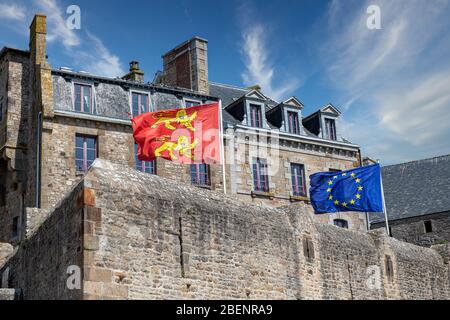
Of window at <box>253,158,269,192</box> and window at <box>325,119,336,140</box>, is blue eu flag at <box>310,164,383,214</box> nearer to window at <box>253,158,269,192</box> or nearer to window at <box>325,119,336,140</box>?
window at <box>253,158,269,192</box>

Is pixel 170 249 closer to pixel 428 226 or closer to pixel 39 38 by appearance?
pixel 39 38

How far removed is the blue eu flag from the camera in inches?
891

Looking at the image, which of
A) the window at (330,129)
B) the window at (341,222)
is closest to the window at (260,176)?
the window at (341,222)

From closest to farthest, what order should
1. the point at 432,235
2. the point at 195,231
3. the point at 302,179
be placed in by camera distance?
the point at 195,231 < the point at 302,179 < the point at 432,235

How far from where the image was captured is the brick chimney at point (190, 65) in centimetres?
2881

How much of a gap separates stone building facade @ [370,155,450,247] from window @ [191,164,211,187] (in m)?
10.3

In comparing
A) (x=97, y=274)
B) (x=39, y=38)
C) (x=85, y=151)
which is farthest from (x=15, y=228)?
(x=97, y=274)

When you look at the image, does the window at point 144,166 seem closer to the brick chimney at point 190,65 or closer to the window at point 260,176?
the window at point 260,176

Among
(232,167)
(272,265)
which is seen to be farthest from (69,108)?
(272,265)

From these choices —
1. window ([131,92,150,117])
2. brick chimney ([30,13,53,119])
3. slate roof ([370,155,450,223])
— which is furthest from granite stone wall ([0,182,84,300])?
slate roof ([370,155,450,223])
